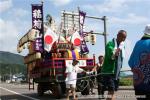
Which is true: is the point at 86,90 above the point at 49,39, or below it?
below

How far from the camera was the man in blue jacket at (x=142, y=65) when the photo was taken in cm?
700

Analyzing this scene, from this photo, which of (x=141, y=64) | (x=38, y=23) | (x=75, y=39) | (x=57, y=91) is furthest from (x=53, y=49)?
(x=141, y=64)

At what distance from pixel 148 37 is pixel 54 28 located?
1151 cm

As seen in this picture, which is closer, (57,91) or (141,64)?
(141,64)

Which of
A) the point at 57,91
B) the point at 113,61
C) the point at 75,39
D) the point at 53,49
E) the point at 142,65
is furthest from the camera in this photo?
the point at 75,39

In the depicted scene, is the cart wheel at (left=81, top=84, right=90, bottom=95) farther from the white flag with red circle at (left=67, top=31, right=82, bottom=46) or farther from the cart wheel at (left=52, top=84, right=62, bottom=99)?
the white flag with red circle at (left=67, top=31, right=82, bottom=46)

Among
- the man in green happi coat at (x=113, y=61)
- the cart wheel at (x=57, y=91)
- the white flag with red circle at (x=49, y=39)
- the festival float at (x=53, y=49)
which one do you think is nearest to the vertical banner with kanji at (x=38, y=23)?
the festival float at (x=53, y=49)

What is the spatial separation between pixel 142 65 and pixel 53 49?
424 inches

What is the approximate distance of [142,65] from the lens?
23.2ft

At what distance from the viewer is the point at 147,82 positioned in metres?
6.98

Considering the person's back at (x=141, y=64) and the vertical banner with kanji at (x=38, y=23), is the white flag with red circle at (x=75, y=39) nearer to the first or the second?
the vertical banner with kanji at (x=38, y=23)

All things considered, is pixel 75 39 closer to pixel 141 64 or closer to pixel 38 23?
pixel 38 23

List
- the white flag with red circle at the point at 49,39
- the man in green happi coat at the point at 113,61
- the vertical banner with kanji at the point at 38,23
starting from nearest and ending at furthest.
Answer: the man in green happi coat at the point at 113,61 → the white flag with red circle at the point at 49,39 → the vertical banner with kanji at the point at 38,23

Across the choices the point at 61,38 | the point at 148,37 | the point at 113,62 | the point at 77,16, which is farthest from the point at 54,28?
the point at 148,37
